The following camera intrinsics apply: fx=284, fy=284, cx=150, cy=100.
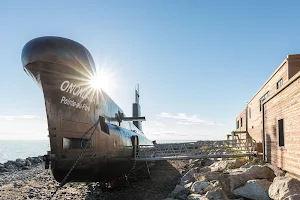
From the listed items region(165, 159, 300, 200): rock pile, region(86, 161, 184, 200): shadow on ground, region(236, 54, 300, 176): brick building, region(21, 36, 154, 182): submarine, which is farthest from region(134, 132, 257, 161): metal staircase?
region(21, 36, 154, 182): submarine

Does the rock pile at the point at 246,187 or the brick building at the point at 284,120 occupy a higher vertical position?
the brick building at the point at 284,120

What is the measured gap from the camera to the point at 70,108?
11.7 m

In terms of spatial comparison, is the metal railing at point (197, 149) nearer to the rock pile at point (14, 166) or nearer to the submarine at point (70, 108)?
the submarine at point (70, 108)

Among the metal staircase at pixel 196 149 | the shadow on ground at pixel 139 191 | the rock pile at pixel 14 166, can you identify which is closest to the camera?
the shadow on ground at pixel 139 191

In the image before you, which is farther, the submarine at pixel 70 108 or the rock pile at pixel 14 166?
Result: the rock pile at pixel 14 166

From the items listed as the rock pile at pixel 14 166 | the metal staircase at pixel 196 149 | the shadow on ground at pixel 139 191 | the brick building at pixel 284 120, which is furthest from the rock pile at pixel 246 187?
the rock pile at pixel 14 166

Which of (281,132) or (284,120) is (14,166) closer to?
(281,132)

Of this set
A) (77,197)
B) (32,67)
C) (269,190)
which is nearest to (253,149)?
(269,190)

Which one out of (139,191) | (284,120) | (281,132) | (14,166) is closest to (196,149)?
(139,191)

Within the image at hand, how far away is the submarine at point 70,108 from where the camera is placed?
35.9ft

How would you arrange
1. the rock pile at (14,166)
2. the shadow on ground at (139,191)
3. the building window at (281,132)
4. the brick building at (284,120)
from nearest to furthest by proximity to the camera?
the brick building at (284,120) < the building window at (281,132) < the shadow on ground at (139,191) < the rock pile at (14,166)

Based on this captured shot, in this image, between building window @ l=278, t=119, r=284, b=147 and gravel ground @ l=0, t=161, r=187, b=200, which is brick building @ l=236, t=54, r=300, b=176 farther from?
gravel ground @ l=0, t=161, r=187, b=200

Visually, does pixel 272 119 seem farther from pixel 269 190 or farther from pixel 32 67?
pixel 32 67

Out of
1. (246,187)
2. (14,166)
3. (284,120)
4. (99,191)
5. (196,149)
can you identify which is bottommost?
(14,166)
